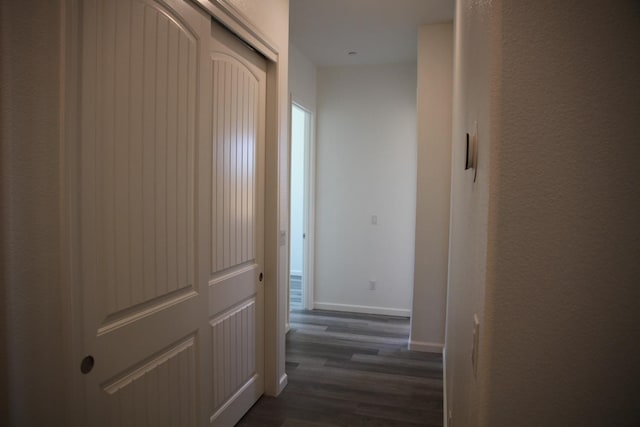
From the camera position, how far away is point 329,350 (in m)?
3.66

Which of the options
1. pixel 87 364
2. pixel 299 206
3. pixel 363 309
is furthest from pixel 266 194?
pixel 299 206

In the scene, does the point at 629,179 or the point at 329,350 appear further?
the point at 329,350

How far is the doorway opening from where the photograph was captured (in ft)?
15.6

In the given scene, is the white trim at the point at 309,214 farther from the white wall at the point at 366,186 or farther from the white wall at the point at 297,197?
the white wall at the point at 297,197

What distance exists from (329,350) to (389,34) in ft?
9.50

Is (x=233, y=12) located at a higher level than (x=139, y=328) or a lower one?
higher

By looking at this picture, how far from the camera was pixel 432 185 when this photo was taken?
11.9 feet

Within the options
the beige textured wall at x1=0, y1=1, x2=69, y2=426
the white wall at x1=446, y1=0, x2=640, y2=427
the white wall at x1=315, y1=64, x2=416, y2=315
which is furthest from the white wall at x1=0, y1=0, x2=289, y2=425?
the white wall at x1=315, y1=64, x2=416, y2=315

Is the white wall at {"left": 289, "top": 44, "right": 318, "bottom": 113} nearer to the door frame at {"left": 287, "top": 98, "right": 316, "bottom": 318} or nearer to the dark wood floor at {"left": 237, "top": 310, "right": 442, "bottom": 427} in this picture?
the door frame at {"left": 287, "top": 98, "right": 316, "bottom": 318}

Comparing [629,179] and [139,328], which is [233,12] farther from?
[629,179]

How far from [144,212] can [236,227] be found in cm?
79

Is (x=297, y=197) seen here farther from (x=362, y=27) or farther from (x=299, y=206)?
(x=362, y=27)

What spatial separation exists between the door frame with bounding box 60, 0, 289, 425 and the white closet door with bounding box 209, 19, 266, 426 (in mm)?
56

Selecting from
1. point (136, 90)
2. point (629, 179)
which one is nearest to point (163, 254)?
point (136, 90)
